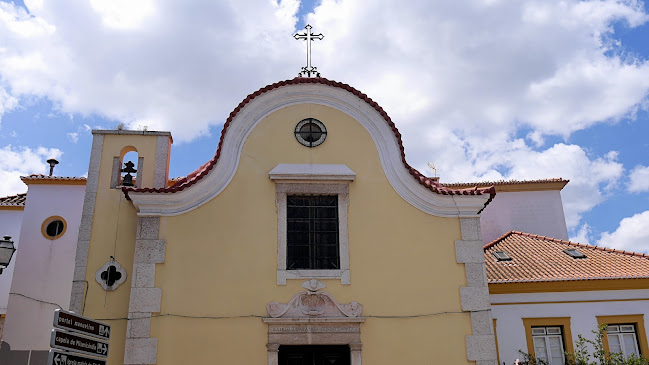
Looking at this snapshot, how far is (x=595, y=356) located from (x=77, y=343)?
33.8 ft

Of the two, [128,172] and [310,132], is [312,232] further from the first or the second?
[128,172]

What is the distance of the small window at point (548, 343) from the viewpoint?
13.6m

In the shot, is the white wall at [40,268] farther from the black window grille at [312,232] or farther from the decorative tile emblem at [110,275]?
the black window grille at [312,232]

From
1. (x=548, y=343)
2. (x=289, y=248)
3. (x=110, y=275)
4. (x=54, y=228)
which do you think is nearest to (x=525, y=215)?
(x=548, y=343)

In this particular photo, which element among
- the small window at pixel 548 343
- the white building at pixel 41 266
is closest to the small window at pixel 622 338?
the small window at pixel 548 343

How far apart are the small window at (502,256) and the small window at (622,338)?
112 inches

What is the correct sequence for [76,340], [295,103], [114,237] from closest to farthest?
1. [76,340]
2. [114,237]
3. [295,103]

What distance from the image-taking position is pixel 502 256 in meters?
15.6

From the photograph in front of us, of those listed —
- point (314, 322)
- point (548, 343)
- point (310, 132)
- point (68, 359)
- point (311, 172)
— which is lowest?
point (68, 359)

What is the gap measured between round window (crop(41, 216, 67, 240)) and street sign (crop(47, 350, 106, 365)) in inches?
381

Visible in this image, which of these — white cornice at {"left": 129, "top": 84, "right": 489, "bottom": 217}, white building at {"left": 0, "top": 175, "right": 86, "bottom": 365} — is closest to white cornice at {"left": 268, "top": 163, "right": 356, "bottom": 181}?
white cornice at {"left": 129, "top": 84, "right": 489, "bottom": 217}

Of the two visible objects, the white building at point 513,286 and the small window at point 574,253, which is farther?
the small window at point 574,253

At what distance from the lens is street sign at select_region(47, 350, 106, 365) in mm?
7176

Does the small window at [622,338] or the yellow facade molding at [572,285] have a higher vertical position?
the yellow facade molding at [572,285]
